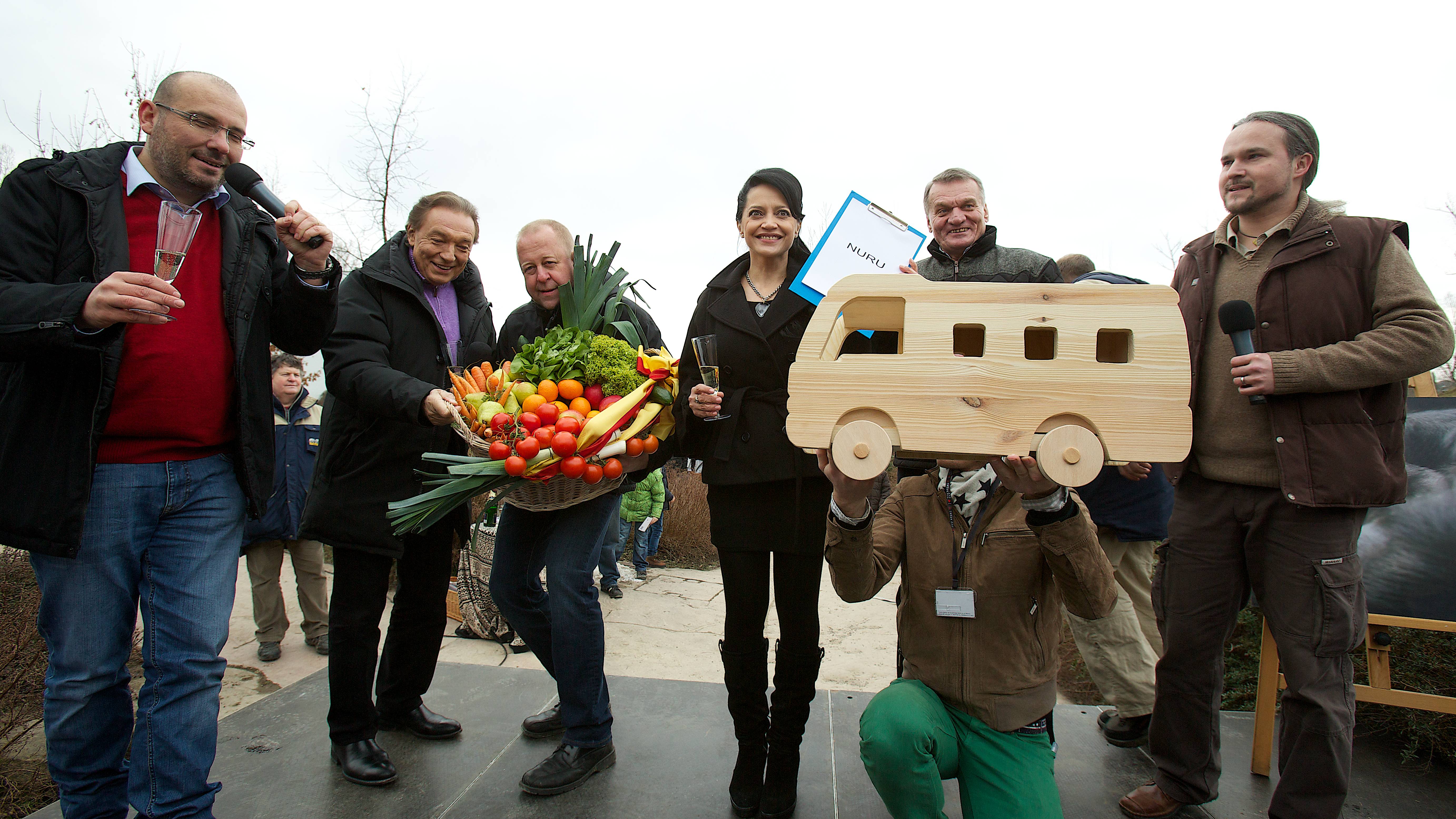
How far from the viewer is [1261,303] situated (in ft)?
7.14

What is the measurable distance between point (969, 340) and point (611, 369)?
1137mm

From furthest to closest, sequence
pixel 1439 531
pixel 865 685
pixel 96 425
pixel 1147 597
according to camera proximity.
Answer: pixel 865 685, pixel 1147 597, pixel 1439 531, pixel 96 425

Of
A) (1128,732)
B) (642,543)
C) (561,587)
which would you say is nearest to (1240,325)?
(1128,732)

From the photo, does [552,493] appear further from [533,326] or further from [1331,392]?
[1331,392]

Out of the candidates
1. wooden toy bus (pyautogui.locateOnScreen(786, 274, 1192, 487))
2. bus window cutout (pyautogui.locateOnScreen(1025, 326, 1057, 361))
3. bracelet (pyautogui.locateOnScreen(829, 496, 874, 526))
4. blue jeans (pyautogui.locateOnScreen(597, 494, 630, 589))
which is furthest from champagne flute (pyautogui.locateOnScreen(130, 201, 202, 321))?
blue jeans (pyautogui.locateOnScreen(597, 494, 630, 589))

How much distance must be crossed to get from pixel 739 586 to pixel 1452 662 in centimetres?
292

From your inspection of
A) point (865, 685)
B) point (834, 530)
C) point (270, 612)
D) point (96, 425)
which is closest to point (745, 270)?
point (834, 530)

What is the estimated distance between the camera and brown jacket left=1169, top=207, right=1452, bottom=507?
6.51ft

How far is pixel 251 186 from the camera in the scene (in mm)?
2049

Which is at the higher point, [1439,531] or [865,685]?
[1439,531]

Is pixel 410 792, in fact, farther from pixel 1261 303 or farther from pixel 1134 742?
pixel 1261 303

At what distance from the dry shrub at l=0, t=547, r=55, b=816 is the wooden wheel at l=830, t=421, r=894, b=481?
9.42ft

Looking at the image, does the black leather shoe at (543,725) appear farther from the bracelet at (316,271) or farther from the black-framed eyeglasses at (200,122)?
the black-framed eyeglasses at (200,122)

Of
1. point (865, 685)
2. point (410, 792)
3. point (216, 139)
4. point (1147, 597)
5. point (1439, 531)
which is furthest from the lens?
point (865, 685)
